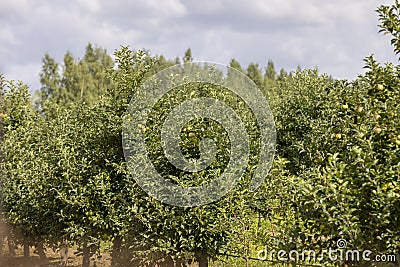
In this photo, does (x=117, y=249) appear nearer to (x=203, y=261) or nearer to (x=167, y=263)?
(x=167, y=263)

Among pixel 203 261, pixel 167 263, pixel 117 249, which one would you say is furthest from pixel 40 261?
pixel 203 261

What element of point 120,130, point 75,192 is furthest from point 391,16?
point 75,192

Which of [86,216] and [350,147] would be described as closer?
[350,147]

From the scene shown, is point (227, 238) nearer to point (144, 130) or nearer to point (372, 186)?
point (144, 130)

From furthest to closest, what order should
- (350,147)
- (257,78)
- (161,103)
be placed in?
(257,78)
(161,103)
(350,147)

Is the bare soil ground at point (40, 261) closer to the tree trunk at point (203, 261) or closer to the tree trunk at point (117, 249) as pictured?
the tree trunk at point (117, 249)

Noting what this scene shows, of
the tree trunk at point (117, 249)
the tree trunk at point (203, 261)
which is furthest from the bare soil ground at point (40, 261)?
the tree trunk at point (203, 261)

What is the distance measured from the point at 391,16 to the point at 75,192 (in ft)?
19.3

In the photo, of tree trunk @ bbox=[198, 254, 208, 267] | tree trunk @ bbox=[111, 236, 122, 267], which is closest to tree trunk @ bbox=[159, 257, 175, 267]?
tree trunk @ bbox=[198, 254, 208, 267]

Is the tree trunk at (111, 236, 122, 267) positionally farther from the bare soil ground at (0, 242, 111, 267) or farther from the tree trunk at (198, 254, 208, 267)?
the bare soil ground at (0, 242, 111, 267)

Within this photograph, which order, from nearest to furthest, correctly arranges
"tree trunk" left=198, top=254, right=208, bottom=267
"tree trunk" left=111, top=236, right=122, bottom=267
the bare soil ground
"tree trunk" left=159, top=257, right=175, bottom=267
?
"tree trunk" left=198, top=254, right=208, bottom=267 < "tree trunk" left=159, top=257, right=175, bottom=267 < "tree trunk" left=111, top=236, right=122, bottom=267 < the bare soil ground

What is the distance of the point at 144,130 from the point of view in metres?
7.79

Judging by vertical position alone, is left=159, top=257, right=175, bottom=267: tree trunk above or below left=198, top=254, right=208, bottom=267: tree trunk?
below

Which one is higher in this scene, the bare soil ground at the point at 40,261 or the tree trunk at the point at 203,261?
the tree trunk at the point at 203,261
